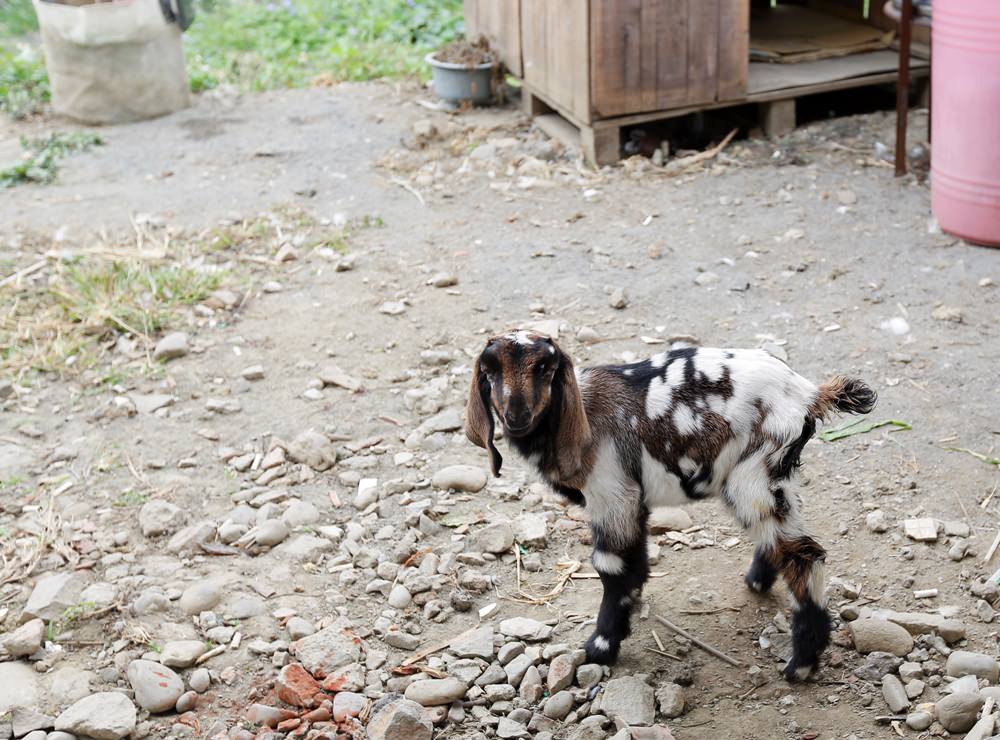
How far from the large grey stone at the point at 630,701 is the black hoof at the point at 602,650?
9cm

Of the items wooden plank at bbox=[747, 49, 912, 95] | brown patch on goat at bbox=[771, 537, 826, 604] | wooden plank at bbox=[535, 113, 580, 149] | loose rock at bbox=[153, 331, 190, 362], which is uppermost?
wooden plank at bbox=[747, 49, 912, 95]

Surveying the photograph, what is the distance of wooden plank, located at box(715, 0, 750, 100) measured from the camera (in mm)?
7695

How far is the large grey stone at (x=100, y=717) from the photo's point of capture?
11.6 feet

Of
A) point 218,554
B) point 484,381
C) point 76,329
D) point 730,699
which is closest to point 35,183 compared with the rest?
point 76,329

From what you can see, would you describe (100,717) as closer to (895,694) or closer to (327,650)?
(327,650)

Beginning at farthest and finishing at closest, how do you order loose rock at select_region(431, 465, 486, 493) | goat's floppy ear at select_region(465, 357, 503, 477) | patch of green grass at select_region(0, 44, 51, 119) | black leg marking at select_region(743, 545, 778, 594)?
patch of green grass at select_region(0, 44, 51, 119) < loose rock at select_region(431, 465, 486, 493) < black leg marking at select_region(743, 545, 778, 594) < goat's floppy ear at select_region(465, 357, 503, 477)

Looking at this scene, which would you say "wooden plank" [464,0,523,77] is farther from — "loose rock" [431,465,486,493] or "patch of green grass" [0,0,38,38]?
"patch of green grass" [0,0,38,38]

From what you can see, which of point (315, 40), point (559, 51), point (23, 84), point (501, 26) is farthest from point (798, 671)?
point (315, 40)

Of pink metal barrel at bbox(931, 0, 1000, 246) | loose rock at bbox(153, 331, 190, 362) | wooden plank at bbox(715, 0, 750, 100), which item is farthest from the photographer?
wooden plank at bbox(715, 0, 750, 100)

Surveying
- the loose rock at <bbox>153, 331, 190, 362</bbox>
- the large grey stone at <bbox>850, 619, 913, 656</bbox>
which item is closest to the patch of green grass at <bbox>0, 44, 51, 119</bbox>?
the loose rock at <bbox>153, 331, 190, 362</bbox>

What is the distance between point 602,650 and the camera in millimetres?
3689

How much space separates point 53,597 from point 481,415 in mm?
1794

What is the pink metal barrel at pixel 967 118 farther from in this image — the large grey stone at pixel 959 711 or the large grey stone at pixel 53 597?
the large grey stone at pixel 53 597

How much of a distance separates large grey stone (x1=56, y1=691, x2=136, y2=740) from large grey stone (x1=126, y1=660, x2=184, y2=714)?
0.17ft
